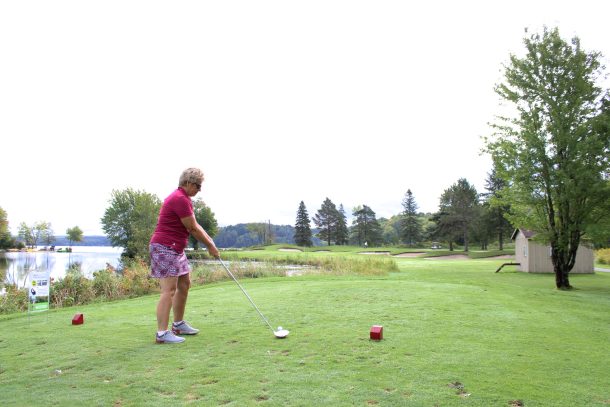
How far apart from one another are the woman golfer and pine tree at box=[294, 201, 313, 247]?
295ft

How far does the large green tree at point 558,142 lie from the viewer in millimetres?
15094

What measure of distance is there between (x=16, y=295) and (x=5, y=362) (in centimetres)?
1059

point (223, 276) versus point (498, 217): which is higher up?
point (498, 217)

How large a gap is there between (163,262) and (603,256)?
36581mm

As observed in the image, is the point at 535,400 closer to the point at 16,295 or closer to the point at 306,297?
the point at 306,297

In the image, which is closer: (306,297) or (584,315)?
(584,315)

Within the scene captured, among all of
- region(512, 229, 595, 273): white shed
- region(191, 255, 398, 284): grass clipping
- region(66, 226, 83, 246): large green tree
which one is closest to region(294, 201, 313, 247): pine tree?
region(66, 226, 83, 246): large green tree

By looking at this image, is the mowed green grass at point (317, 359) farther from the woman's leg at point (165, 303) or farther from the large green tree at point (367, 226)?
the large green tree at point (367, 226)

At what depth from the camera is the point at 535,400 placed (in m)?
3.55

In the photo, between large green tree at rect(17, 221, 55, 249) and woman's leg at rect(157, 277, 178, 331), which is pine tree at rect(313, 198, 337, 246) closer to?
large green tree at rect(17, 221, 55, 249)

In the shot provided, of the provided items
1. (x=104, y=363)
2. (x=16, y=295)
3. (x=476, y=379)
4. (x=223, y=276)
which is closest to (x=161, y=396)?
(x=104, y=363)

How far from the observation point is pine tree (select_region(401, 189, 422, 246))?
3383 inches

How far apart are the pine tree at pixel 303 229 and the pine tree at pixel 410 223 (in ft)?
69.6

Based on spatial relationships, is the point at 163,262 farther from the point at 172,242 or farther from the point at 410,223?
the point at 410,223
